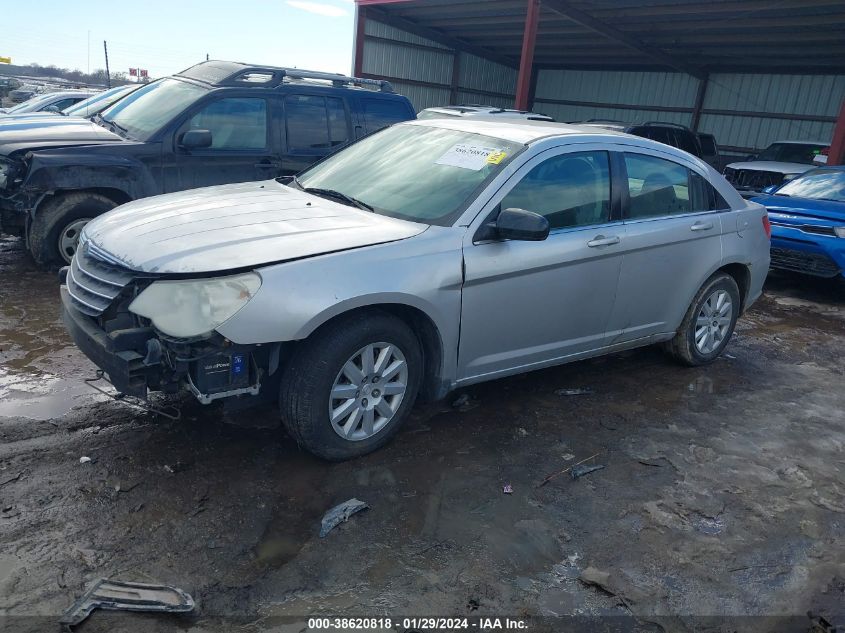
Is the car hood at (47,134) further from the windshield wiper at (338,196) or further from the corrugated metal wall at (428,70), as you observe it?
the corrugated metal wall at (428,70)

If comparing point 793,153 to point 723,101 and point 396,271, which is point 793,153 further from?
point 396,271

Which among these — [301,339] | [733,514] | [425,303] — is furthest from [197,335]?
[733,514]

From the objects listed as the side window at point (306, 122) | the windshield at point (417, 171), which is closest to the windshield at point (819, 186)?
the side window at point (306, 122)

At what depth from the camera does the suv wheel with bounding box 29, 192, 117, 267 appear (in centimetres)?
584

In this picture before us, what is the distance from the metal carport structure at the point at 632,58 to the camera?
50.6ft

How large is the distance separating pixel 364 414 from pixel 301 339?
0.57m

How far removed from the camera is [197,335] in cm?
287

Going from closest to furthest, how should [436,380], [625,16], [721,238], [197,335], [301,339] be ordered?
[197,335]
[301,339]
[436,380]
[721,238]
[625,16]

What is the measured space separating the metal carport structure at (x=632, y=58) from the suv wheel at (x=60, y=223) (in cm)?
1198

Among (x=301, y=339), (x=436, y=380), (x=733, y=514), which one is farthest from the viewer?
(x=436, y=380)

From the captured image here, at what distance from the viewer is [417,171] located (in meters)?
3.98

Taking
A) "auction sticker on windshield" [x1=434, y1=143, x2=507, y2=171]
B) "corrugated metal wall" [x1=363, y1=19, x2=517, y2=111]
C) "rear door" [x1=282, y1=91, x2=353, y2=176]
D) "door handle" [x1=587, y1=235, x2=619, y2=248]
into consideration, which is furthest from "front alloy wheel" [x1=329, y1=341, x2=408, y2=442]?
"corrugated metal wall" [x1=363, y1=19, x2=517, y2=111]

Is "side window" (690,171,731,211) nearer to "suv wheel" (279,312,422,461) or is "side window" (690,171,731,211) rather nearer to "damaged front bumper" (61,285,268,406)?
"suv wheel" (279,312,422,461)

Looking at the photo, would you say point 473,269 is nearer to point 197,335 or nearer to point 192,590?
point 197,335
